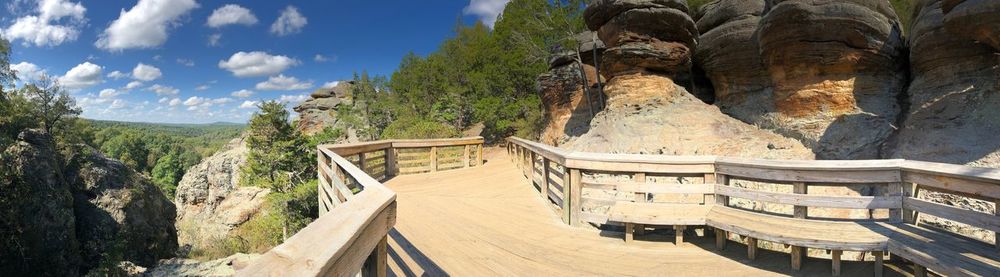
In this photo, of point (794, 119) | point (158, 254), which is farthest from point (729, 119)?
point (158, 254)

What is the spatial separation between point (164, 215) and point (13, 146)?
689cm

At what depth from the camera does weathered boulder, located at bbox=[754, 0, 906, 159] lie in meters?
11.0

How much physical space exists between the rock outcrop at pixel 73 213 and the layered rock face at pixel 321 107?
29419mm

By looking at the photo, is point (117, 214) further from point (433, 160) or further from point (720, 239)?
point (720, 239)

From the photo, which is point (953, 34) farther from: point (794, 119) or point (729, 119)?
point (729, 119)

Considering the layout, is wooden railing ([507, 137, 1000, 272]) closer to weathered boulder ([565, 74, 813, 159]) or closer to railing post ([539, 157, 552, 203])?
railing post ([539, 157, 552, 203])

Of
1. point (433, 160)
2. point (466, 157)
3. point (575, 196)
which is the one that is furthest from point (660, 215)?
point (466, 157)

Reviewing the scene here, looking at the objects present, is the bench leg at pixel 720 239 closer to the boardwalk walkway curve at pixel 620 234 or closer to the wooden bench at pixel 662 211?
the boardwalk walkway curve at pixel 620 234

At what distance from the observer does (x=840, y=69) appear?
1148cm

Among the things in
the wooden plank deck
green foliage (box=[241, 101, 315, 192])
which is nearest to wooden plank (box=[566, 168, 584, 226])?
the wooden plank deck

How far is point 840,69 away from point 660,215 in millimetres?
10780

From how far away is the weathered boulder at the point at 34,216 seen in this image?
602 inches

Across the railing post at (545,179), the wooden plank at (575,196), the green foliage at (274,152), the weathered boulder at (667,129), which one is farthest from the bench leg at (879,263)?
the green foliage at (274,152)

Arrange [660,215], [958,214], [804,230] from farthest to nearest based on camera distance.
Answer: [660,215]
[804,230]
[958,214]
